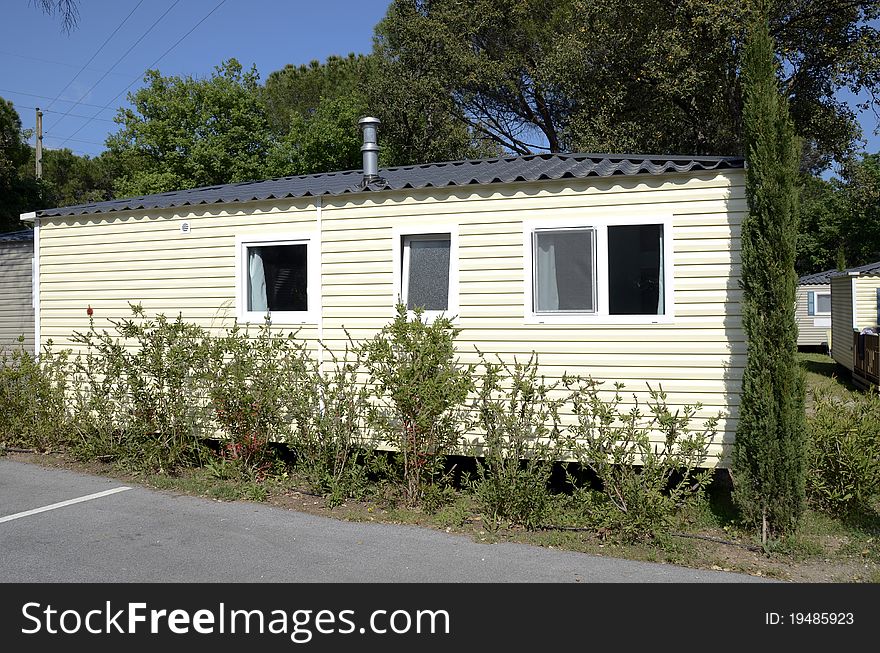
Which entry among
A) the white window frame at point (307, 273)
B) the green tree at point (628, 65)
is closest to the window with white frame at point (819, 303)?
the green tree at point (628, 65)

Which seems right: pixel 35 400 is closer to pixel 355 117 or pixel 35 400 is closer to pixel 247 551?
pixel 247 551

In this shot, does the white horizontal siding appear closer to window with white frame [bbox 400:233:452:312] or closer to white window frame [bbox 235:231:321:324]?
window with white frame [bbox 400:233:452:312]

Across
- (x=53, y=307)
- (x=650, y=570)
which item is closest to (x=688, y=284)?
(x=650, y=570)

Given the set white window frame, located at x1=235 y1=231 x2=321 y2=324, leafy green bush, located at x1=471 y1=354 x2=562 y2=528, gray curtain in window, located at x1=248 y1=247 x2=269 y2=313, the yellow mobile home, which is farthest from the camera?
the yellow mobile home

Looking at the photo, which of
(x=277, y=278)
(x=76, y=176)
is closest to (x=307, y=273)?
(x=277, y=278)

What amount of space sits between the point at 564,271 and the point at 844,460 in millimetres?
2657

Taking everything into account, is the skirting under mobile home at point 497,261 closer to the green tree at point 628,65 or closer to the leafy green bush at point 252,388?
the leafy green bush at point 252,388

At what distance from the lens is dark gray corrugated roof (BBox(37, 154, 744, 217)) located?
6248 mm

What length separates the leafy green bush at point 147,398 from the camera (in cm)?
747

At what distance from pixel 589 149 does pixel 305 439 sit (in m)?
11.6

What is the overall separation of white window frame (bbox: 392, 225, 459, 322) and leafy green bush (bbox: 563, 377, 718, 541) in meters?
1.38

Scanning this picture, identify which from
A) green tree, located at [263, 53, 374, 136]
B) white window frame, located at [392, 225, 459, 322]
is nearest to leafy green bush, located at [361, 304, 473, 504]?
white window frame, located at [392, 225, 459, 322]
